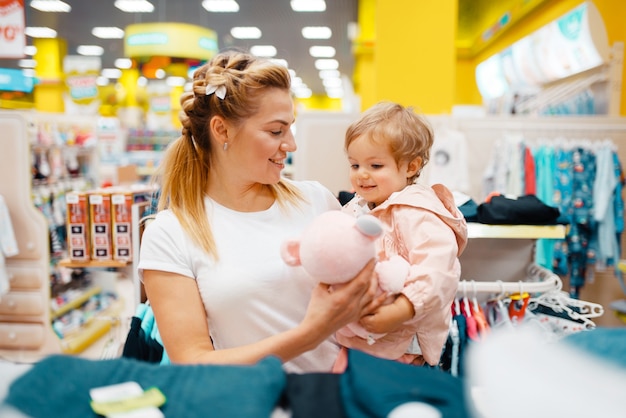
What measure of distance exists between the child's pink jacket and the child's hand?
0.02 metres

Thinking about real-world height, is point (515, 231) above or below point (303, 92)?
below

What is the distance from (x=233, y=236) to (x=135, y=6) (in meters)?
10.6

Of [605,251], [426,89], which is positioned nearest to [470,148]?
[426,89]

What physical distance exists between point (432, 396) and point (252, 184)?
2.82 ft

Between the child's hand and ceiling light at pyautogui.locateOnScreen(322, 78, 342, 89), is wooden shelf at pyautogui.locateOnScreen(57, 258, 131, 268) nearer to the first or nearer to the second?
the child's hand

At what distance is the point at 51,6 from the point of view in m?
10.6

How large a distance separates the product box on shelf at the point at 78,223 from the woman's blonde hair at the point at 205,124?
6.97 feet

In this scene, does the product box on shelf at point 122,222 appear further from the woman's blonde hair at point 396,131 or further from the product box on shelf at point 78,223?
the woman's blonde hair at point 396,131

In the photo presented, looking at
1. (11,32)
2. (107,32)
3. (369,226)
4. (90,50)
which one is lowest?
(369,226)

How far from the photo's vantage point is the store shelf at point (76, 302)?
479 centimetres

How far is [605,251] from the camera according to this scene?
164 inches

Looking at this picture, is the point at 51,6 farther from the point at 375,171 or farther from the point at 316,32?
the point at 375,171

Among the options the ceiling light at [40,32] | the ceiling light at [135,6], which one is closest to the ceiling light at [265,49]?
the ceiling light at [135,6]

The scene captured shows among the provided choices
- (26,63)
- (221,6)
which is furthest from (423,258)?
(26,63)
